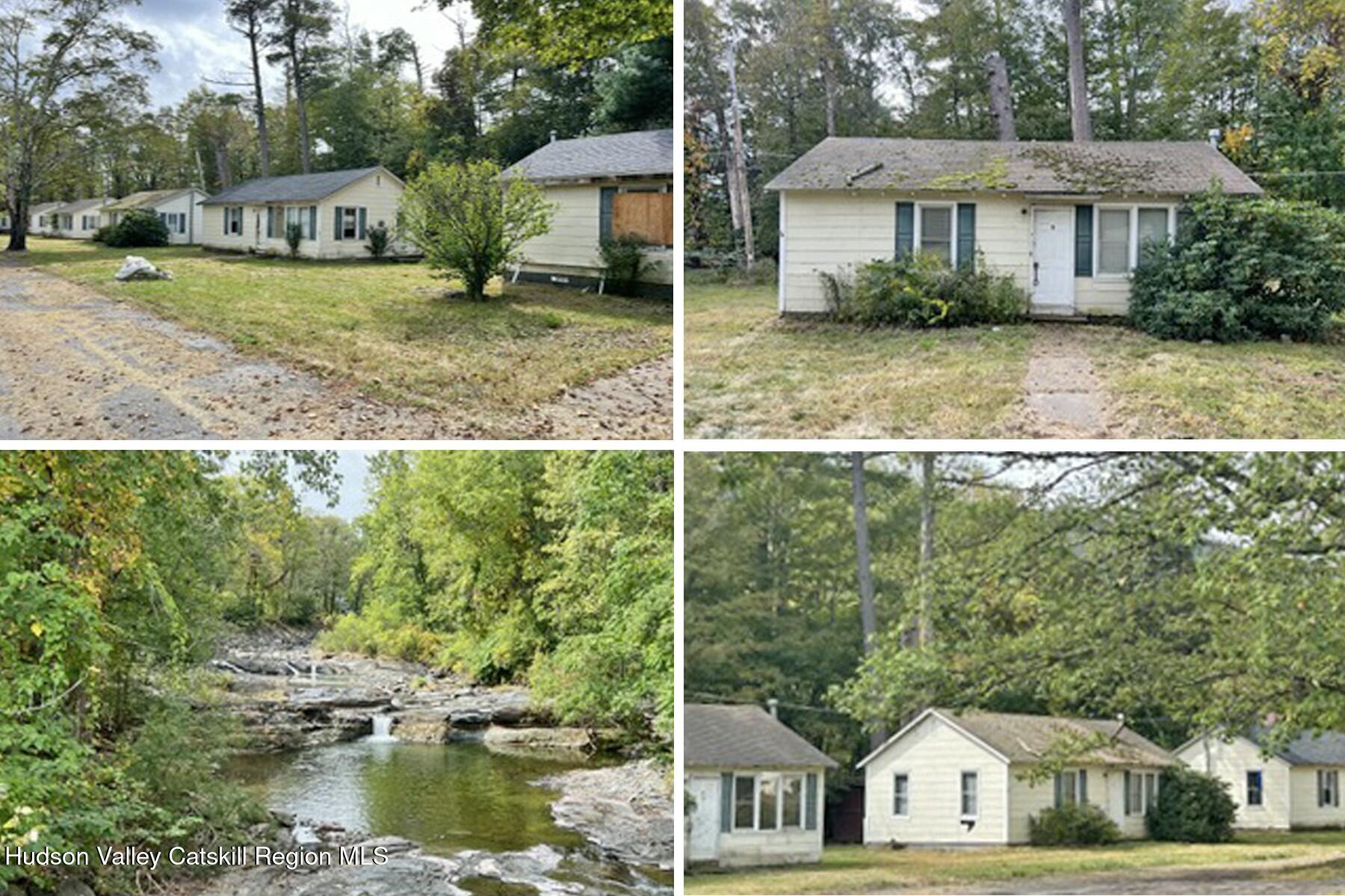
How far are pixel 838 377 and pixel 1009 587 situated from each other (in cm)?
203

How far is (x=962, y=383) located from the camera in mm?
8602

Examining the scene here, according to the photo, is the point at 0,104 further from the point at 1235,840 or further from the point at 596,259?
the point at 1235,840

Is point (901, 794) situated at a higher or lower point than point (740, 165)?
lower

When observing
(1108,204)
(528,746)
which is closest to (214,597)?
(528,746)

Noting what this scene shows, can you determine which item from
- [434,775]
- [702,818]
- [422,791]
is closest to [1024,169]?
[702,818]

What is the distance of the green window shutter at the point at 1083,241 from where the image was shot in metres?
11.1

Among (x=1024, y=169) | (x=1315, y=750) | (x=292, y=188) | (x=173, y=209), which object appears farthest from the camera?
(x=173, y=209)

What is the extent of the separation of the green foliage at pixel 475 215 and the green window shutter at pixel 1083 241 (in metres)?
4.91

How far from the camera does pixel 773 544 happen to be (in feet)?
26.2

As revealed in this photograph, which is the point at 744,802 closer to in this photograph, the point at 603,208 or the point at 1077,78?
the point at 603,208

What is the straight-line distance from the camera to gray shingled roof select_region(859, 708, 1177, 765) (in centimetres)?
830

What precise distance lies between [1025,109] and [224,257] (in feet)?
30.2

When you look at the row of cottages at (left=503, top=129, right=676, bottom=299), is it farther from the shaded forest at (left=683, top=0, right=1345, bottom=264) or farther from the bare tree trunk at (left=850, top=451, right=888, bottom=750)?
the bare tree trunk at (left=850, top=451, right=888, bottom=750)

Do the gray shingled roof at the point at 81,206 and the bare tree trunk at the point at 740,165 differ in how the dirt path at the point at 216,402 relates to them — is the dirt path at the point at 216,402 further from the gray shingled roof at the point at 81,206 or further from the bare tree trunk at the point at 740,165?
the gray shingled roof at the point at 81,206
